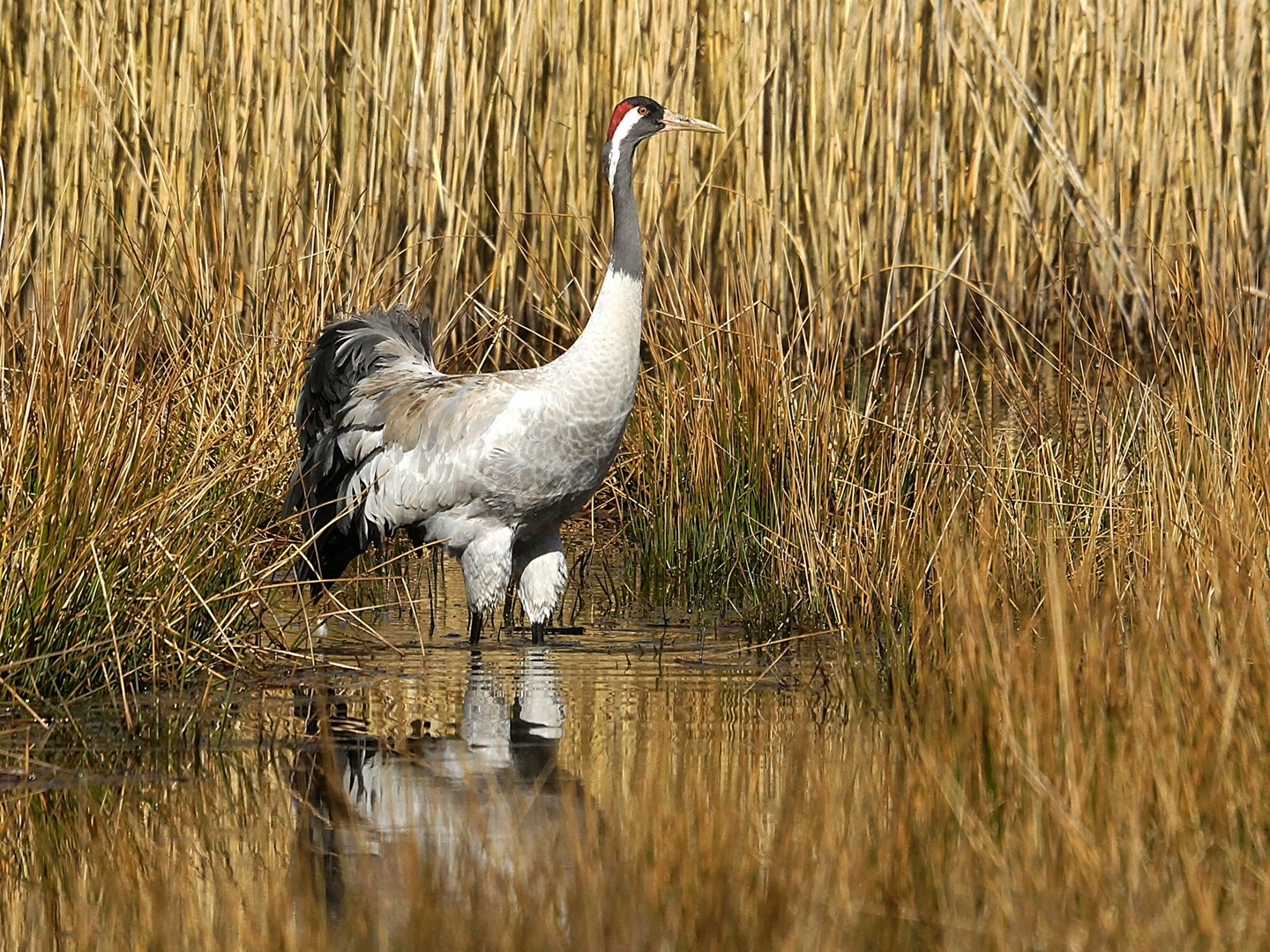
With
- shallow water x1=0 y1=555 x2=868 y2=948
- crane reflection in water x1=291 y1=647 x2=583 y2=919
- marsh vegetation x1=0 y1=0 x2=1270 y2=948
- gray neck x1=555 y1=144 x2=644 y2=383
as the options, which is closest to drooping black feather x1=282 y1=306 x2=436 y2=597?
marsh vegetation x1=0 y1=0 x2=1270 y2=948

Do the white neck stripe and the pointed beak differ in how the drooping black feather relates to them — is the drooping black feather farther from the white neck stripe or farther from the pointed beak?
the pointed beak

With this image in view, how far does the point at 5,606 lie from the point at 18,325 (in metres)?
1.82

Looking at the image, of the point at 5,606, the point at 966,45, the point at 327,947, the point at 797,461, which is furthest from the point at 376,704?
the point at 966,45

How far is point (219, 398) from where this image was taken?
6.12 m

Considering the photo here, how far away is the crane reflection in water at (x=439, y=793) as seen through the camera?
348 cm

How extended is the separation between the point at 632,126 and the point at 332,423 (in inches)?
51.5

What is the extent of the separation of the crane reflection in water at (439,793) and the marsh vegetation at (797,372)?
0.21m

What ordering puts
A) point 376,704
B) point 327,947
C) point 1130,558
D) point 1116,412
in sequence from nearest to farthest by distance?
point 327,947
point 376,704
point 1130,558
point 1116,412

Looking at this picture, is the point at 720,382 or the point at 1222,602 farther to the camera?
the point at 720,382

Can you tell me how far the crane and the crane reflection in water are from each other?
0.89 meters

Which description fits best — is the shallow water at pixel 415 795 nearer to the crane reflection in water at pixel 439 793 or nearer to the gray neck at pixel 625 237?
the crane reflection in water at pixel 439 793

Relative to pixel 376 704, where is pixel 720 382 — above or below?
above

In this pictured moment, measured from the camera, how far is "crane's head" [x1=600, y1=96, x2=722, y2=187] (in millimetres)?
6164

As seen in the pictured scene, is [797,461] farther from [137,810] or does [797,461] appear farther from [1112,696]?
[137,810]
